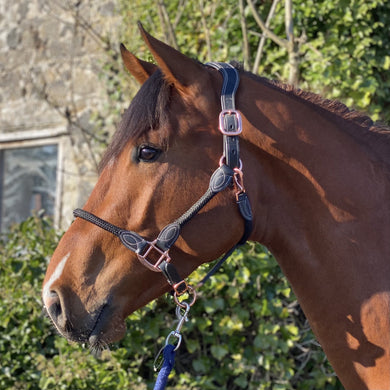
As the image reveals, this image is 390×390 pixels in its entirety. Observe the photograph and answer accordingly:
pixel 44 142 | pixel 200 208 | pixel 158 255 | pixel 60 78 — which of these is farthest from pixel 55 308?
pixel 60 78

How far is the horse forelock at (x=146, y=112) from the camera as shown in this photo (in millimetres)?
1814

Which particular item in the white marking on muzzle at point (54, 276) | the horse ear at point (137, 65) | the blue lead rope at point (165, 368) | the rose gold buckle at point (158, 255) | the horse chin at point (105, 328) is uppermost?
the horse ear at point (137, 65)

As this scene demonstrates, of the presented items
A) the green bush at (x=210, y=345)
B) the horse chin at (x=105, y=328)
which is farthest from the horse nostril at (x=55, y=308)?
the green bush at (x=210, y=345)

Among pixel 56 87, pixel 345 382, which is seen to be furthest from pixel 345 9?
pixel 345 382

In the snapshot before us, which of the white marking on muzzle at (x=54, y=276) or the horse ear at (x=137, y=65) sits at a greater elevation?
the horse ear at (x=137, y=65)

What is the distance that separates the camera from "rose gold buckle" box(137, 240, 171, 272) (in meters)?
1.76

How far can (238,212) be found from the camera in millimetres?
1820

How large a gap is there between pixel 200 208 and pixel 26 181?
4.87m

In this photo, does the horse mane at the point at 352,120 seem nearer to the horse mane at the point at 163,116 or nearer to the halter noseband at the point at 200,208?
the horse mane at the point at 163,116

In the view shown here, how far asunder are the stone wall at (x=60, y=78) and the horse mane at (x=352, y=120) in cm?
368

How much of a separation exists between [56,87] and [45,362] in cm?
336

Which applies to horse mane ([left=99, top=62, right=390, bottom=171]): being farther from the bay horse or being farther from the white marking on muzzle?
the white marking on muzzle

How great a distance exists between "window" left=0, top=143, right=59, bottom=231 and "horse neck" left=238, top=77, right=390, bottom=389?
4.47 metres

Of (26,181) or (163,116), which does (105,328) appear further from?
(26,181)
